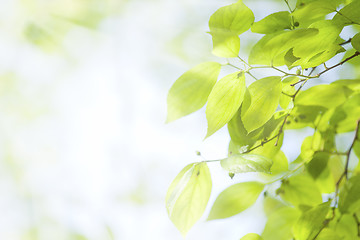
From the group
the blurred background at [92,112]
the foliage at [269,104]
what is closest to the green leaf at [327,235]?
the foliage at [269,104]

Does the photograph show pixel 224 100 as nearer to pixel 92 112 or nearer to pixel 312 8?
pixel 312 8

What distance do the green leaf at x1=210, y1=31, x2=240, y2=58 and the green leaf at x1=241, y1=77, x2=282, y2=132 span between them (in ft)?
0.12

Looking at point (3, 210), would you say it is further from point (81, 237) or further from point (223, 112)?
point (223, 112)

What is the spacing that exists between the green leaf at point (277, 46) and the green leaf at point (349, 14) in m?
0.04

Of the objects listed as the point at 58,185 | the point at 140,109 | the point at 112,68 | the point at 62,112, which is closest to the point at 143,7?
the point at 112,68

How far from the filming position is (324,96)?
0.29m

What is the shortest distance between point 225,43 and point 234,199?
151mm

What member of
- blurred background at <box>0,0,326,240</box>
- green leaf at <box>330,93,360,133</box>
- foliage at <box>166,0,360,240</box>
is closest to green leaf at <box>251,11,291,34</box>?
foliage at <box>166,0,360,240</box>

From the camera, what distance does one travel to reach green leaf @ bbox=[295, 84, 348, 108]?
0.28m

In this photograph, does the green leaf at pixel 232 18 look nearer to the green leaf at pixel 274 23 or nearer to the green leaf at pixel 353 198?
the green leaf at pixel 274 23

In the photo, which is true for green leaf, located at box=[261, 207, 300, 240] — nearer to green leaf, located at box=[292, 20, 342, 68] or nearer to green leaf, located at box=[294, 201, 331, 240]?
green leaf, located at box=[294, 201, 331, 240]

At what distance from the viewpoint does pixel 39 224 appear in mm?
1094

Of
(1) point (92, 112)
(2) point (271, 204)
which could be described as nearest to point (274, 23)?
(2) point (271, 204)

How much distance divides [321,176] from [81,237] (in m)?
0.79
